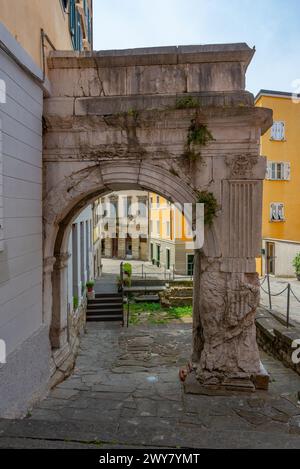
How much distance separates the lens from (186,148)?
16.1ft

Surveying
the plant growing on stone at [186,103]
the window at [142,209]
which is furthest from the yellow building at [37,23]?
the window at [142,209]

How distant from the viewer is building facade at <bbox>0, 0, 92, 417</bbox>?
369 centimetres

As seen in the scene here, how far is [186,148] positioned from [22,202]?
232cm

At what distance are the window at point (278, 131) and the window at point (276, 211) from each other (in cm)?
373

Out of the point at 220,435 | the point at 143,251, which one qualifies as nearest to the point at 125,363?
the point at 220,435

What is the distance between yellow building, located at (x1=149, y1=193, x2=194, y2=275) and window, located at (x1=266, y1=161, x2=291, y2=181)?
5638 mm

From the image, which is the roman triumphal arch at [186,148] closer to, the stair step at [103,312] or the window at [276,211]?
the stair step at [103,312]

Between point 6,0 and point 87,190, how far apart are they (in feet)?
7.82

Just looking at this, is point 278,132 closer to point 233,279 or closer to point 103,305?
point 103,305

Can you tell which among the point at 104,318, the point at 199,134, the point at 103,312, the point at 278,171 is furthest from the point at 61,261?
the point at 278,171

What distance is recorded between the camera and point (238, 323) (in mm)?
4883

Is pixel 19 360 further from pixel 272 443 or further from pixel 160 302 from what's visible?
pixel 160 302

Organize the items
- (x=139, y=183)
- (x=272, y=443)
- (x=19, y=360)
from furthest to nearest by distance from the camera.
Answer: (x=139, y=183)
(x=19, y=360)
(x=272, y=443)

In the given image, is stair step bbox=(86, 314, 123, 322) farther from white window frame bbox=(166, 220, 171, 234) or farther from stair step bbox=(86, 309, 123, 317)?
white window frame bbox=(166, 220, 171, 234)
